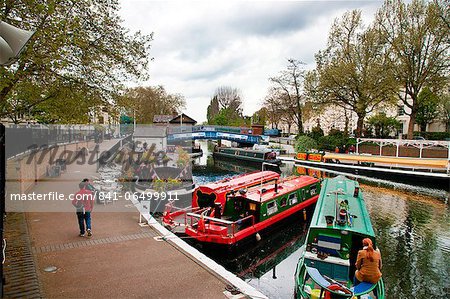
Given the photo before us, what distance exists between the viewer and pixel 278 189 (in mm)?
16109

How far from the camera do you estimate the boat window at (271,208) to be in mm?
14281

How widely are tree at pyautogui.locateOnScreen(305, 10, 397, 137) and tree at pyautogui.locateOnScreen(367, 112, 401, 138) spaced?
12193mm

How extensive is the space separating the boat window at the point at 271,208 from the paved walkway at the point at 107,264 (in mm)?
5560

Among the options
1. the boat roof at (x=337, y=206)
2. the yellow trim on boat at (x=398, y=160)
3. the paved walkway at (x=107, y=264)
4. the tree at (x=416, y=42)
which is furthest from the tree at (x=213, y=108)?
the paved walkway at (x=107, y=264)

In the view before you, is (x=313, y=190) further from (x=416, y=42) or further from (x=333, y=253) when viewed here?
(x=416, y=42)

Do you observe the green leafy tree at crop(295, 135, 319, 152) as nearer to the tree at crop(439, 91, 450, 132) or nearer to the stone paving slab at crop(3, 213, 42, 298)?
the tree at crop(439, 91, 450, 132)

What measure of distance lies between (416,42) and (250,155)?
2274cm

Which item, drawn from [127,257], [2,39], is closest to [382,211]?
[127,257]

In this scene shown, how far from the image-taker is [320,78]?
129 feet

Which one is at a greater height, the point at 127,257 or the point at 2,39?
the point at 2,39

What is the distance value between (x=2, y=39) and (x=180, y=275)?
6343mm

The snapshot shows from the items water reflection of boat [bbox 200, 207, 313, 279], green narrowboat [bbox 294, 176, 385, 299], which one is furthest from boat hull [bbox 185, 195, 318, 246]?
green narrowboat [bbox 294, 176, 385, 299]

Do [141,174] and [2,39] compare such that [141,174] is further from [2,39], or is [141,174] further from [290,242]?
[2,39]

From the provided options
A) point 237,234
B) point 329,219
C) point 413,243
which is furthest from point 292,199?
point 329,219
